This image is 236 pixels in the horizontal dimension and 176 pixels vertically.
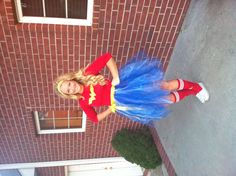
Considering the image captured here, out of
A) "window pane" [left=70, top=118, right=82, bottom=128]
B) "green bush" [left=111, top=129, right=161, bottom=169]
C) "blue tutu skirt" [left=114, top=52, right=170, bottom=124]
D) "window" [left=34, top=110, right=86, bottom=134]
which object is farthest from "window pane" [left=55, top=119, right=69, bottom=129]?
"blue tutu skirt" [left=114, top=52, right=170, bottom=124]

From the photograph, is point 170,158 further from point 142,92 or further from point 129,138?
point 142,92

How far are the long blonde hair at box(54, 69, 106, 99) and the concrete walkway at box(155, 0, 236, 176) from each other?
1362 mm

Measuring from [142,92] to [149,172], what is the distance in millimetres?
4556

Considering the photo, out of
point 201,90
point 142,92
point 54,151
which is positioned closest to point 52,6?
point 142,92

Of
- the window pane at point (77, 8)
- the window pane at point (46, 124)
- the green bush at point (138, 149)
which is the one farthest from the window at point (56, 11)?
the green bush at point (138, 149)

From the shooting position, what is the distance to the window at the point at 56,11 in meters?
4.53

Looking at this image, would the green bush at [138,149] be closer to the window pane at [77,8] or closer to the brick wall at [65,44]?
the brick wall at [65,44]

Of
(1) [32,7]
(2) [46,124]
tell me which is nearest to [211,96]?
(1) [32,7]

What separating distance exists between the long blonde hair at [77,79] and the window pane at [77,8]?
1470 mm

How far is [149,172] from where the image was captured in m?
7.72

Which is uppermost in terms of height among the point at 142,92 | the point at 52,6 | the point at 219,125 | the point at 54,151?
the point at 52,6

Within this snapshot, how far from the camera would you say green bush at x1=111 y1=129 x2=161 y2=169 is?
6105 mm

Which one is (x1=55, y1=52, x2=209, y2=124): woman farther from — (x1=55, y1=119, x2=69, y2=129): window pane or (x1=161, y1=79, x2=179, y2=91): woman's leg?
(x1=55, y1=119, x2=69, y2=129): window pane

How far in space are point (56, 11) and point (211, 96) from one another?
246 centimetres
